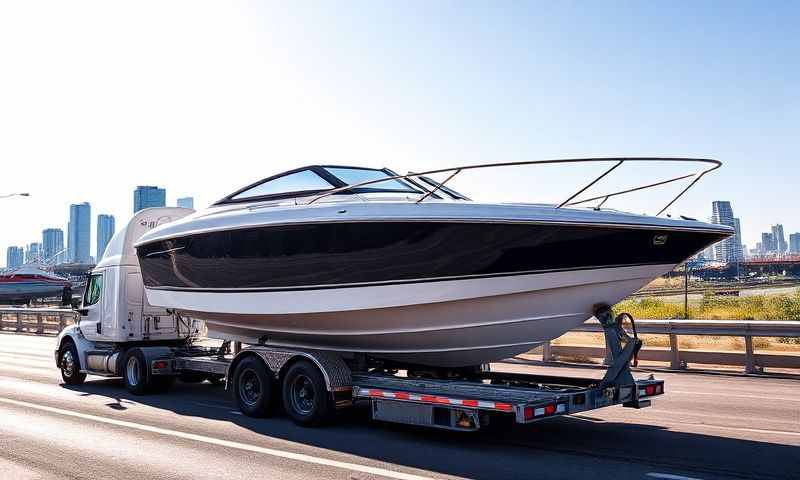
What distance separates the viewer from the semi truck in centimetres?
701

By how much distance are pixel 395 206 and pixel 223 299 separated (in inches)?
129

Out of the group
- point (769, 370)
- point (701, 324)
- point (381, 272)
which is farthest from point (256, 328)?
point (769, 370)

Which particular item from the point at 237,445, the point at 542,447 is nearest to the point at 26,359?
the point at 237,445

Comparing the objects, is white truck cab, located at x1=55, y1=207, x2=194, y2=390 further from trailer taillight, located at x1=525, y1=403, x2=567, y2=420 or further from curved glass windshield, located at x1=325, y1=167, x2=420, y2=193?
trailer taillight, located at x1=525, y1=403, x2=567, y2=420

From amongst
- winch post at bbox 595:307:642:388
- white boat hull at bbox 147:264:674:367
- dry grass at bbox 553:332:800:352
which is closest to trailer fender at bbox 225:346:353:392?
white boat hull at bbox 147:264:674:367

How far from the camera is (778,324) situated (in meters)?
11.8

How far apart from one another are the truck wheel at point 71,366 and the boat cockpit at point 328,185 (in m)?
4.87

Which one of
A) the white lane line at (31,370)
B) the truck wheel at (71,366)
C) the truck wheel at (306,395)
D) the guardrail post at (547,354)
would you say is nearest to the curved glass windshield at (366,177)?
the truck wheel at (306,395)

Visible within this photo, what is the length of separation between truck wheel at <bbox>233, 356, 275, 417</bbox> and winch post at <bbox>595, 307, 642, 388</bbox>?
4.01 m

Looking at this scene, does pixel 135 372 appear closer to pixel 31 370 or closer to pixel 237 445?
pixel 237 445

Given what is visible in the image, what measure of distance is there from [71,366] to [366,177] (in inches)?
266

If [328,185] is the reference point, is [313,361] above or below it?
below

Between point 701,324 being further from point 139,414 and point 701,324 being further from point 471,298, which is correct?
point 139,414

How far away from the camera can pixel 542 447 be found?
22.9 ft
